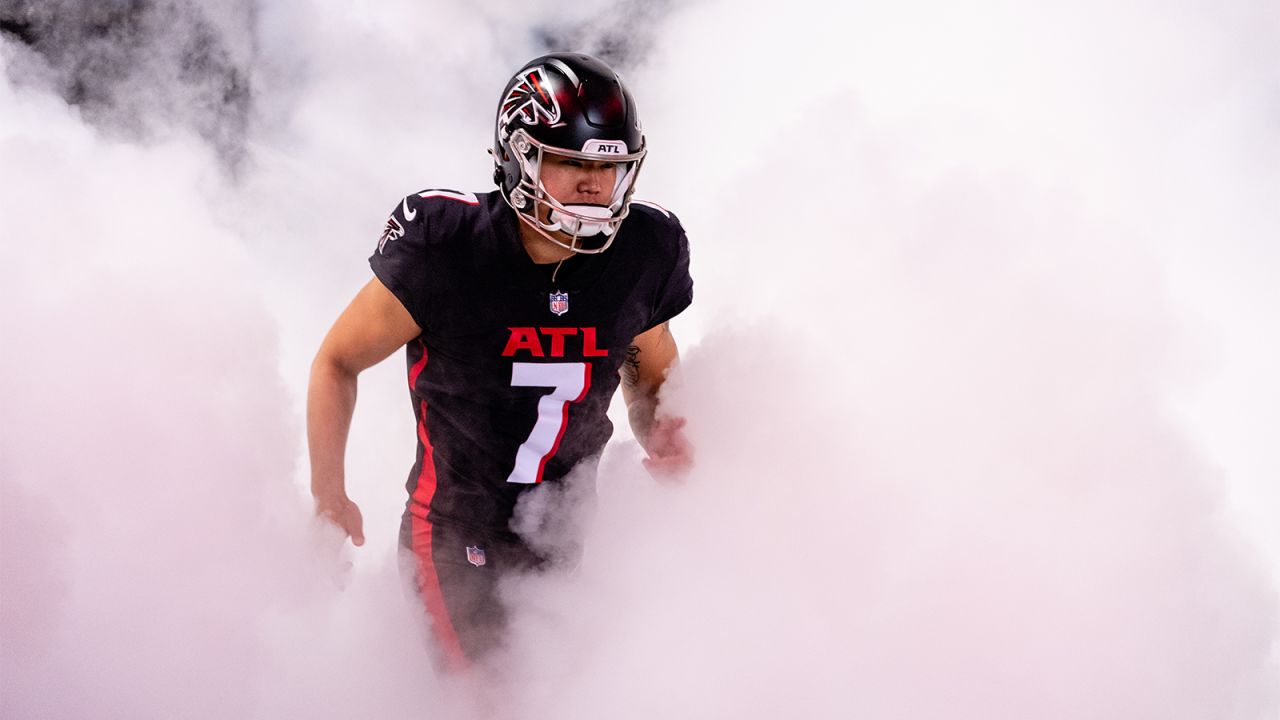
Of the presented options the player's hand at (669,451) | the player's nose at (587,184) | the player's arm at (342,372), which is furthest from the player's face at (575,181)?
the player's hand at (669,451)

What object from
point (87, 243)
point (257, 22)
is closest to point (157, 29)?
point (257, 22)

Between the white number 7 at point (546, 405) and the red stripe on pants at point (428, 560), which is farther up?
the white number 7 at point (546, 405)

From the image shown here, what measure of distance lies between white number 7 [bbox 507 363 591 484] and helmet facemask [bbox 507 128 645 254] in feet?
0.77

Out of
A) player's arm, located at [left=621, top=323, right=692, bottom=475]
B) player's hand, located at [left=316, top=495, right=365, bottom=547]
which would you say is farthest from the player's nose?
player's hand, located at [left=316, top=495, right=365, bottom=547]

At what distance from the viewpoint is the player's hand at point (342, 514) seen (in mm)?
2090

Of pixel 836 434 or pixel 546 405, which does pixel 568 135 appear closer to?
pixel 546 405

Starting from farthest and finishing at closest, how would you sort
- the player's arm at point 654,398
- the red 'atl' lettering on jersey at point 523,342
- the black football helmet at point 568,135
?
the player's arm at point 654,398, the red 'atl' lettering on jersey at point 523,342, the black football helmet at point 568,135

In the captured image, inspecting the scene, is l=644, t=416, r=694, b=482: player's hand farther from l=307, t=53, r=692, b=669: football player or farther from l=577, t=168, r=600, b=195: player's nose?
l=577, t=168, r=600, b=195: player's nose

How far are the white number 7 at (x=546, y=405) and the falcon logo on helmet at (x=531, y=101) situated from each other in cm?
44

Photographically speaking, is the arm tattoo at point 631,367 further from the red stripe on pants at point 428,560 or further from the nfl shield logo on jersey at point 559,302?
the red stripe on pants at point 428,560

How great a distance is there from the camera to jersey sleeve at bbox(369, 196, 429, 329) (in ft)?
6.35

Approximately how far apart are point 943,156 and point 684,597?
1.15 m

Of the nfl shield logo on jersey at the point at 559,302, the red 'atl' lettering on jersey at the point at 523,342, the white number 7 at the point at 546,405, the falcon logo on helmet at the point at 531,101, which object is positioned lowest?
the white number 7 at the point at 546,405

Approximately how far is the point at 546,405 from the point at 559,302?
21cm
